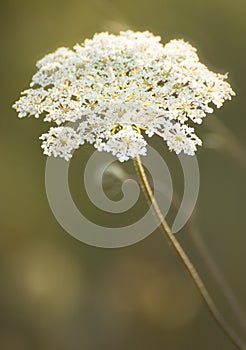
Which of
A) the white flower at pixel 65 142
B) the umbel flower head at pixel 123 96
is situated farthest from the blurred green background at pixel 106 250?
the white flower at pixel 65 142

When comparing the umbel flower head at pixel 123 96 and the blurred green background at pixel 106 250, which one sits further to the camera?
the blurred green background at pixel 106 250

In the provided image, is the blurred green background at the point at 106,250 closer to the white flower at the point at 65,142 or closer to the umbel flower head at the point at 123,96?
the umbel flower head at the point at 123,96

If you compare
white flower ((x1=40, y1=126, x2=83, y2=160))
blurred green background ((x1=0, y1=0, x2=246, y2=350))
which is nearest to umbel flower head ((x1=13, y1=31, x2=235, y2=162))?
white flower ((x1=40, y1=126, x2=83, y2=160))

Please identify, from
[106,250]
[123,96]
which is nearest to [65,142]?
[123,96]

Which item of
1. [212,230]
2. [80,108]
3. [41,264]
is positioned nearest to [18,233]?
[41,264]

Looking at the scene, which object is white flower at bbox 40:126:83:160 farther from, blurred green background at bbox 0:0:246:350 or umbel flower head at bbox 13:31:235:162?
blurred green background at bbox 0:0:246:350

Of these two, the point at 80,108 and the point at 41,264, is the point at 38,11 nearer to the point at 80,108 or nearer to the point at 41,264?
the point at 41,264
